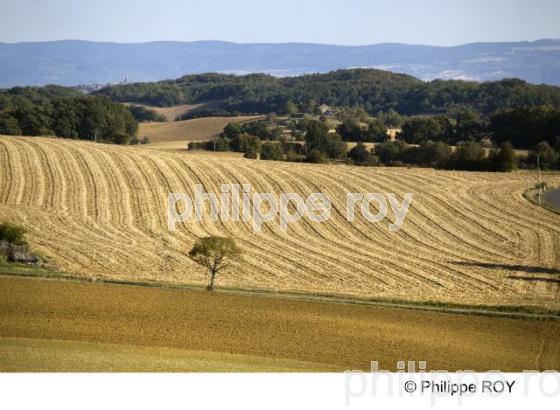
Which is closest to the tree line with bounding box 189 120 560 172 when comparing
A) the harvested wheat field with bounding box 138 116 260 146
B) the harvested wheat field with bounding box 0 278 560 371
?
the harvested wheat field with bounding box 138 116 260 146

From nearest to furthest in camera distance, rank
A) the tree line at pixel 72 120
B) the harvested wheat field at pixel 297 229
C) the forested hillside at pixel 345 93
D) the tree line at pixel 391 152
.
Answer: the harvested wheat field at pixel 297 229 → the tree line at pixel 391 152 → the tree line at pixel 72 120 → the forested hillside at pixel 345 93

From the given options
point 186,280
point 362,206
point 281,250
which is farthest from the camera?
point 362,206

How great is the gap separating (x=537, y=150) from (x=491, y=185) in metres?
17.6

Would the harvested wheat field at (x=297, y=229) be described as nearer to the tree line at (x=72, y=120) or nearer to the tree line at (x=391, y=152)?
the tree line at (x=391, y=152)

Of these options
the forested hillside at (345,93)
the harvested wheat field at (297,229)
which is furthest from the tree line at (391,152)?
the forested hillside at (345,93)

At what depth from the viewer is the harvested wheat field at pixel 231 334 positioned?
19.9 m

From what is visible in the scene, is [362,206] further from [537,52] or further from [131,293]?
[537,52]

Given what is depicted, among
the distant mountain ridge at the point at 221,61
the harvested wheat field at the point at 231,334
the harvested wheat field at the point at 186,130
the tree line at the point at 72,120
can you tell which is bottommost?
the harvested wheat field at the point at 186,130

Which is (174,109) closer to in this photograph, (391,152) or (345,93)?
(345,93)

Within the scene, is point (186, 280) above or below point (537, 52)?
below

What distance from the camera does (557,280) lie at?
32438 mm

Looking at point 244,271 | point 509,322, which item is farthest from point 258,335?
point 244,271

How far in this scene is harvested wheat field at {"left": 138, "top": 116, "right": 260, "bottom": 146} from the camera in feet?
297

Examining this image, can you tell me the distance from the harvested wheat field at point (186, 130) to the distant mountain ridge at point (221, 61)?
6.24 metres
